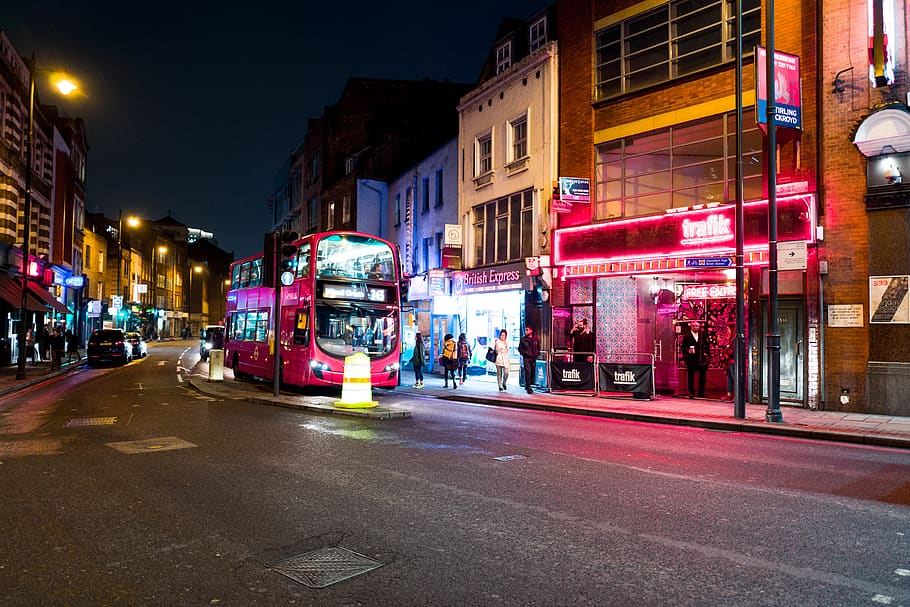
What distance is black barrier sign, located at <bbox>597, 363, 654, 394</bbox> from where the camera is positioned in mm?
16734

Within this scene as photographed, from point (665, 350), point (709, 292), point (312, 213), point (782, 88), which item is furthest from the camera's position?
point (312, 213)

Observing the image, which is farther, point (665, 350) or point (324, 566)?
point (665, 350)

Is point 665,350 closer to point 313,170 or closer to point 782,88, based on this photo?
point 782,88

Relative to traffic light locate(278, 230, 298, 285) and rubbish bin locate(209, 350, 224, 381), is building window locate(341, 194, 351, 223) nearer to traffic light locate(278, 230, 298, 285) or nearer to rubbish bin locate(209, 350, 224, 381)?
rubbish bin locate(209, 350, 224, 381)

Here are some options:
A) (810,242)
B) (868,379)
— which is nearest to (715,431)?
(868,379)

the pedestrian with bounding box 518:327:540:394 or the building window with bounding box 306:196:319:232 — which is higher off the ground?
the building window with bounding box 306:196:319:232

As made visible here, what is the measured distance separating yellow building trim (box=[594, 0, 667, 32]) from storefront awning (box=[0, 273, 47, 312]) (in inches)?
964

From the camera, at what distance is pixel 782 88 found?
13297 mm

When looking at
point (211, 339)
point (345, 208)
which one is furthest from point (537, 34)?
point (211, 339)

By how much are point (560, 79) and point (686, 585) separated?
19628 millimetres

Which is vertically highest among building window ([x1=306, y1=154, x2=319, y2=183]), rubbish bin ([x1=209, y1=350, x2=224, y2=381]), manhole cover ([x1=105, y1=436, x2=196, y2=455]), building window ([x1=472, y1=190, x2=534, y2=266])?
building window ([x1=306, y1=154, x2=319, y2=183])

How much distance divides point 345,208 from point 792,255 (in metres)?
29.6

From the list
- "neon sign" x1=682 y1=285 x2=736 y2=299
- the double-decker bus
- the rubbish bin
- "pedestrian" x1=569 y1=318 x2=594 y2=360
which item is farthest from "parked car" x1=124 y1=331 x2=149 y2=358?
"neon sign" x1=682 y1=285 x2=736 y2=299

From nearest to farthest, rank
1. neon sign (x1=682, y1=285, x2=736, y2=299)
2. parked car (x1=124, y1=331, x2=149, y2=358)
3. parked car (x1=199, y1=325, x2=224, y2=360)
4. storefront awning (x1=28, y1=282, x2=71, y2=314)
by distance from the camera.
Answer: neon sign (x1=682, y1=285, x2=736, y2=299)
storefront awning (x1=28, y1=282, x2=71, y2=314)
parked car (x1=199, y1=325, x2=224, y2=360)
parked car (x1=124, y1=331, x2=149, y2=358)
